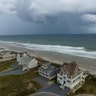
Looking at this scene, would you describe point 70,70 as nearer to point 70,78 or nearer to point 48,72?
point 70,78

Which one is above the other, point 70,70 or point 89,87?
point 70,70

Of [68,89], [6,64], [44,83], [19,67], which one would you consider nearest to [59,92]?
[68,89]

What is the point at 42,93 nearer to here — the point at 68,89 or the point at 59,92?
the point at 59,92

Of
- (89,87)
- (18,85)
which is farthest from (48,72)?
(89,87)

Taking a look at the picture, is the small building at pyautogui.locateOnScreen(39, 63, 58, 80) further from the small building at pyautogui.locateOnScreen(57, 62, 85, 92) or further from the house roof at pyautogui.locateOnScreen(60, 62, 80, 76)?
the house roof at pyautogui.locateOnScreen(60, 62, 80, 76)

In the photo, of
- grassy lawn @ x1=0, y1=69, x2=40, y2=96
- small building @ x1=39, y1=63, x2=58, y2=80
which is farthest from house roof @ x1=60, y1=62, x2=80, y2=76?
grassy lawn @ x1=0, y1=69, x2=40, y2=96

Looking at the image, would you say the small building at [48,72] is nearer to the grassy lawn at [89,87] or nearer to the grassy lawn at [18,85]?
the grassy lawn at [18,85]
